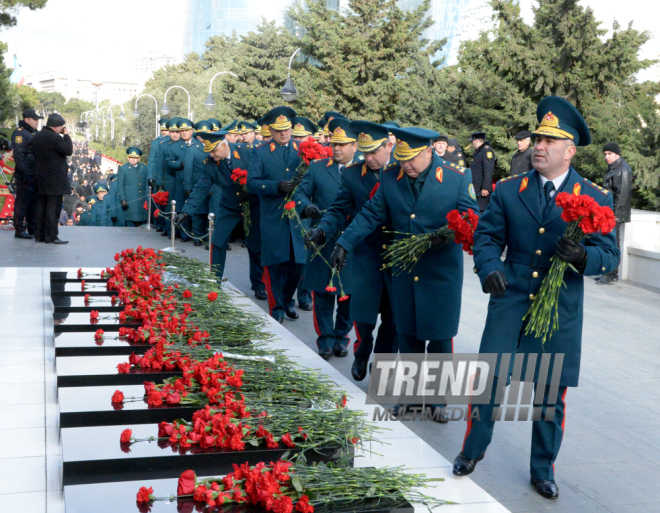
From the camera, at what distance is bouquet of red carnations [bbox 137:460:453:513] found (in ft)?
10.4

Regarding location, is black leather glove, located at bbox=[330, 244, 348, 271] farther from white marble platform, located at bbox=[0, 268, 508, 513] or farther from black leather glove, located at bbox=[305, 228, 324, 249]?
white marble platform, located at bbox=[0, 268, 508, 513]

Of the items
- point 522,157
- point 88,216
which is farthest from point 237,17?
point 522,157

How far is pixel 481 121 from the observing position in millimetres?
18844

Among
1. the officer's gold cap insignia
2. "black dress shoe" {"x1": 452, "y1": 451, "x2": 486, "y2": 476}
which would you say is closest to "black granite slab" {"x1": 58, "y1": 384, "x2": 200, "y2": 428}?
"black dress shoe" {"x1": 452, "y1": 451, "x2": 486, "y2": 476}

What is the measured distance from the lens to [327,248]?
7109mm

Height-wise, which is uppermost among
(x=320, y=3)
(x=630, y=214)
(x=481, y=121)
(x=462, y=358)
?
(x=320, y=3)

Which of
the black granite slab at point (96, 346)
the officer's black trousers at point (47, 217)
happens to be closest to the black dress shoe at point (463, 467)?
the black granite slab at point (96, 346)

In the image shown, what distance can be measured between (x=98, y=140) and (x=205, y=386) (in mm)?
102905

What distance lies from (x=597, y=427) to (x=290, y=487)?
2.89 metres

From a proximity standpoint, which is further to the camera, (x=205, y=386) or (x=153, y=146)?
(x=153, y=146)

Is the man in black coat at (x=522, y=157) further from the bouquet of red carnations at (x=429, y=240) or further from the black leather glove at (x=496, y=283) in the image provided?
the black leather glove at (x=496, y=283)

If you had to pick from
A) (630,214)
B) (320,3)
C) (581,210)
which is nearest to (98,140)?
(320,3)

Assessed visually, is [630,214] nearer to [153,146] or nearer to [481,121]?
[481,121]

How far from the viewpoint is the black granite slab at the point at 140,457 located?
3.56m
